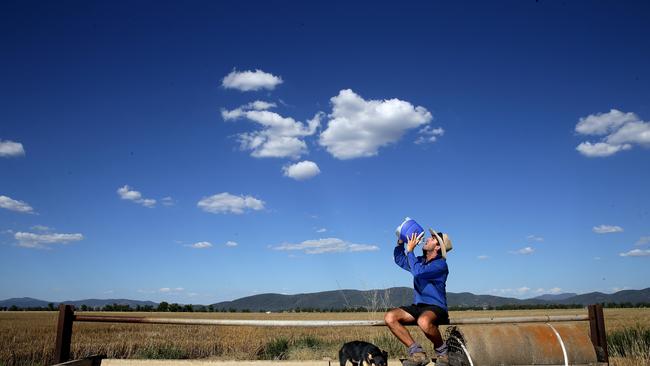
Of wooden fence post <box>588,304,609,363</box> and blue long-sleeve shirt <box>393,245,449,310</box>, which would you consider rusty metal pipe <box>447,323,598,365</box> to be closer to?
blue long-sleeve shirt <box>393,245,449,310</box>

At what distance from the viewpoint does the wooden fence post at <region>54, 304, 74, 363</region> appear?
249 inches

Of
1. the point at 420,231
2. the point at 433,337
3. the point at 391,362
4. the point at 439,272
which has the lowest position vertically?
the point at 391,362

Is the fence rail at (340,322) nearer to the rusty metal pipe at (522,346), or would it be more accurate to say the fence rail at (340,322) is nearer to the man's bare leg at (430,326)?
the man's bare leg at (430,326)

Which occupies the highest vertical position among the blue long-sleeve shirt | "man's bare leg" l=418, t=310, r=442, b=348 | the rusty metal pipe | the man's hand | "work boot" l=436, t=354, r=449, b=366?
the man's hand

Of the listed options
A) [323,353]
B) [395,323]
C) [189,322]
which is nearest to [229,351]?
[323,353]

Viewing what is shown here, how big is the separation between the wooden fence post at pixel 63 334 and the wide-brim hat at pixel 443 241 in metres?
4.90

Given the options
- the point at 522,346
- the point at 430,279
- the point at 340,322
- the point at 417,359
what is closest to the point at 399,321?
the point at 417,359

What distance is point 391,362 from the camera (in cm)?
663

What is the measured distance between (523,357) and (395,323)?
1.45 meters

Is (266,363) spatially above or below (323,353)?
above

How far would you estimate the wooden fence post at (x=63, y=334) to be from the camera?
633cm

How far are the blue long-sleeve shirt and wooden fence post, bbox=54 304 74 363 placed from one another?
14.9 ft

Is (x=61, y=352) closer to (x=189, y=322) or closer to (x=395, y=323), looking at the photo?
(x=189, y=322)

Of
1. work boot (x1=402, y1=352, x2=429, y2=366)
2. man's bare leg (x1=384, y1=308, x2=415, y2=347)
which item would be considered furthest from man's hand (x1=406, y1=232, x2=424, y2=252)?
work boot (x1=402, y1=352, x2=429, y2=366)
